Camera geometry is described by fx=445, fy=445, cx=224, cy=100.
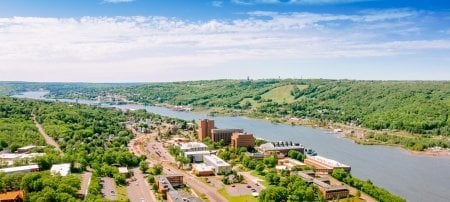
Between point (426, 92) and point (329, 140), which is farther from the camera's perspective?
point (426, 92)

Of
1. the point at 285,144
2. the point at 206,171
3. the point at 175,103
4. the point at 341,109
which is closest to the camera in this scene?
the point at 206,171

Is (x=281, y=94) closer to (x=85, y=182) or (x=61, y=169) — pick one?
(x=61, y=169)

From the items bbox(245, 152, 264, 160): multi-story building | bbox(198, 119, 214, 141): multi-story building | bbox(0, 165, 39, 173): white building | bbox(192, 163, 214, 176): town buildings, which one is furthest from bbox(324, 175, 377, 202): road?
bbox(0, 165, 39, 173): white building

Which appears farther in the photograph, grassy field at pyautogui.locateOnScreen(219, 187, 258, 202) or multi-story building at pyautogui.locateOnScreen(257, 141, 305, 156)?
multi-story building at pyautogui.locateOnScreen(257, 141, 305, 156)

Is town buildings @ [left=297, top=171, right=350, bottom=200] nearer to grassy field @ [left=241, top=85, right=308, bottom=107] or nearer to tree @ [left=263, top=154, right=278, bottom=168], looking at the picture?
tree @ [left=263, top=154, right=278, bottom=168]

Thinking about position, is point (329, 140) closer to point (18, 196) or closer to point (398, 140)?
point (398, 140)

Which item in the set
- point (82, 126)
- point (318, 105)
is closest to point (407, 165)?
point (82, 126)
